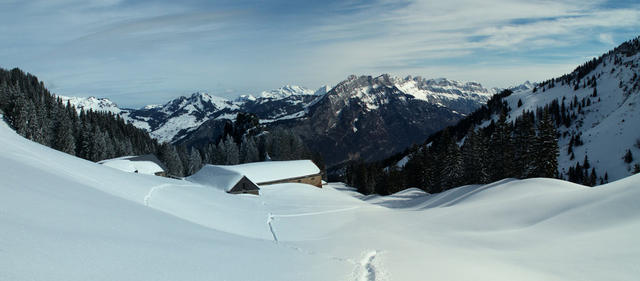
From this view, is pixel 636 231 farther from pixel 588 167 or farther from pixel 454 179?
pixel 588 167

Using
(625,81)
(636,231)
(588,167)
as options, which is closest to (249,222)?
(636,231)

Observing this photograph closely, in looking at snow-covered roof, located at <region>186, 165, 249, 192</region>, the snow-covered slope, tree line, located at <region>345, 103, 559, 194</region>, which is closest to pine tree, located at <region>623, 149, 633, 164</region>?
the snow-covered slope

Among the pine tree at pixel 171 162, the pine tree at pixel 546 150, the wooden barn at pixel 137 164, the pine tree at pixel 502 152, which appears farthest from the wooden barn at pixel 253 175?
the pine tree at pixel 171 162

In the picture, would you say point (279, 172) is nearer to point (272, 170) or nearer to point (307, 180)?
point (272, 170)

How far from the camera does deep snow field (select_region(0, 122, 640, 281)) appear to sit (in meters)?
6.29

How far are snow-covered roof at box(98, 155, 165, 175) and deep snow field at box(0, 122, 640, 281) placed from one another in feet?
160

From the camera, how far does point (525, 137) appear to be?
45938mm

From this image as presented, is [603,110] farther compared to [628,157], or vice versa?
A: [603,110]

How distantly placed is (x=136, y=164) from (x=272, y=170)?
→ 2859 centimetres

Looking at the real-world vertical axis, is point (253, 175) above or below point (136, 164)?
below

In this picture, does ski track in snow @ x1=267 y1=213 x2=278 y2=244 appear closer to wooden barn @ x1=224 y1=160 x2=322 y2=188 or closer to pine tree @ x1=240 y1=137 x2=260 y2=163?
wooden barn @ x1=224 y1=160 x2=322 y2=188

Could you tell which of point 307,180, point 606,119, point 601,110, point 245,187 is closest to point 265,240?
point 245,187

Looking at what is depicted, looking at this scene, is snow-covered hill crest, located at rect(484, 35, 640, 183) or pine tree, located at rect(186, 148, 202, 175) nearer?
snow-covered hill crest, located at rect(484, 35, 640, 183)

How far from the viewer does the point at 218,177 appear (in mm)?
52312
